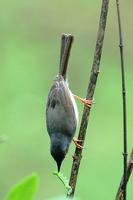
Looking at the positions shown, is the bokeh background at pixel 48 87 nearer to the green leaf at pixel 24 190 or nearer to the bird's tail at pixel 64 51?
the bird's tail at pixel 64 51

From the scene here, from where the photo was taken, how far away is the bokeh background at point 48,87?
840 cm

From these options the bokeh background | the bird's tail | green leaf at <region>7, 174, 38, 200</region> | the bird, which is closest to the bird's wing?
the bird

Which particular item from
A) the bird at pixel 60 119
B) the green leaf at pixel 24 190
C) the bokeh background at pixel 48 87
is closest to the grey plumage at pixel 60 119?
the bird at pixel 60 119

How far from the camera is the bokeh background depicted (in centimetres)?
840

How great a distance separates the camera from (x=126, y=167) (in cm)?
231

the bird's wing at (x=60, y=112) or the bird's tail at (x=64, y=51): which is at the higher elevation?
the bird's tail at (x=64, y=51)

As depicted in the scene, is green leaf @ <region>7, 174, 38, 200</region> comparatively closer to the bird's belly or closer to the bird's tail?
the bird's belly

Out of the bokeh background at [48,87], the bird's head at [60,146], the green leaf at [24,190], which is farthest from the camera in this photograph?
the bokeh background at [48,87]

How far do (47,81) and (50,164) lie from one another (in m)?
1.80

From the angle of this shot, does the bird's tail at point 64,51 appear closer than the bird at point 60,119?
No

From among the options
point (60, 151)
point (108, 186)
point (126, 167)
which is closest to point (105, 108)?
point (108, 186)

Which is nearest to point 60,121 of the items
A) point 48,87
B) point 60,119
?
point 60,119

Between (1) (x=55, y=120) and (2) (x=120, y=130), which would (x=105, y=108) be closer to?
(2) (x=120, y=130)

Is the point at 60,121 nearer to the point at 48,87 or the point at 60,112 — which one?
the point at 60,112
